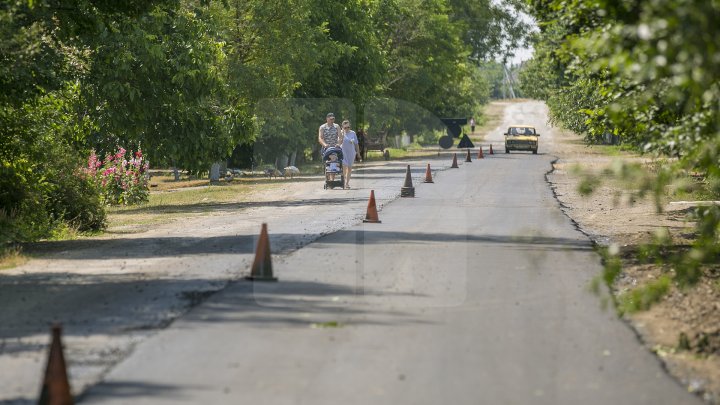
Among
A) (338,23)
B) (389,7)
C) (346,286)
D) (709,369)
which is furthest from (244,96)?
(709,369)

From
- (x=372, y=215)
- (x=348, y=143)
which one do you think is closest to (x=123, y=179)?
(x=348, y=143)

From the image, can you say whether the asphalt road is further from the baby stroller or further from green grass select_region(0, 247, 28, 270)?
the baby stroller

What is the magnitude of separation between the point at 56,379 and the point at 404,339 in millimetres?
3693

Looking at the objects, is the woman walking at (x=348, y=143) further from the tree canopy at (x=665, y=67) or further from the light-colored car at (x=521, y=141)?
the light-colored car at (x=521, y=141)

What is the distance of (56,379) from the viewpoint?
25.8 feet

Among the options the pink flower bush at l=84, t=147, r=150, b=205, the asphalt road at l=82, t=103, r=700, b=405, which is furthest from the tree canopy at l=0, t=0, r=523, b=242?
the asphalt road at l=82, t=103, r=700, b=405

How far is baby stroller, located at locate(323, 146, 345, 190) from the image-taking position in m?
34.3

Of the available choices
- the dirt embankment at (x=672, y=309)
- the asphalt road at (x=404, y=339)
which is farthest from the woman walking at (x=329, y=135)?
the asphalt road at (x=404, y=339)

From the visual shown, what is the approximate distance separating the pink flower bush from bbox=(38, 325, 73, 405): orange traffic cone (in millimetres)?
26803

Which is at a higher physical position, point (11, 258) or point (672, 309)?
point (11, 258)

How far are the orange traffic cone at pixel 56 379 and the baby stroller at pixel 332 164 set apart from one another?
86.3ft

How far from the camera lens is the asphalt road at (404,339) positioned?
8.77 metres

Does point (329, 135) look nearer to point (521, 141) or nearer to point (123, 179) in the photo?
point (123, 179)

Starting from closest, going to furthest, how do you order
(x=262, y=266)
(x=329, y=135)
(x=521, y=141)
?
(x=262, y=266) < (x=329, y=135) < (x=521, y=141)
